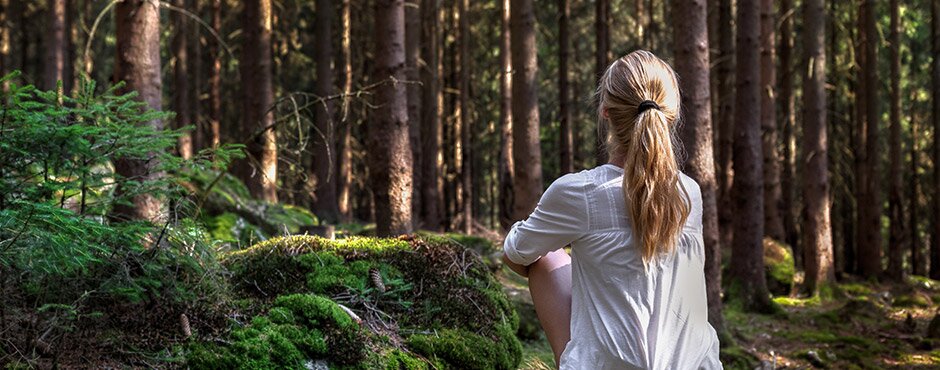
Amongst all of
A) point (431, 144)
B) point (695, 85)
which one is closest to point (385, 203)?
point (695, 85)

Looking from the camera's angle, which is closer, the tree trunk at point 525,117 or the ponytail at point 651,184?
the ponytail at point 651,184

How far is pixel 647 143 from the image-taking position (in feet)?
10.1

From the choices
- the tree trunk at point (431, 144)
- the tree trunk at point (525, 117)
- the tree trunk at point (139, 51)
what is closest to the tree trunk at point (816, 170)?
the tree trunk at point (525, 117)

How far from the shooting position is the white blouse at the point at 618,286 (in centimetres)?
313

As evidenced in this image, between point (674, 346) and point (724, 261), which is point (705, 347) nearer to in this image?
point (674, 346)

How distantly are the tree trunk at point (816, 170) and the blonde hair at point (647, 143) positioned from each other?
44.4 ft

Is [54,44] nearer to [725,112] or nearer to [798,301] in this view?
[725,112]

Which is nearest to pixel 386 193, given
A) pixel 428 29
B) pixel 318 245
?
pixel 318 245

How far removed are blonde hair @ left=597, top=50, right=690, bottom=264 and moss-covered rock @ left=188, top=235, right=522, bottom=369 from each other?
1.98 m

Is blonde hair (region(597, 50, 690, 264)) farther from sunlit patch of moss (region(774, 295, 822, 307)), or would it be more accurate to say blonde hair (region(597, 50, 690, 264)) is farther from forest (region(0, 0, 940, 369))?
sunlit patch of moss (region(774, 295, 822, 307))

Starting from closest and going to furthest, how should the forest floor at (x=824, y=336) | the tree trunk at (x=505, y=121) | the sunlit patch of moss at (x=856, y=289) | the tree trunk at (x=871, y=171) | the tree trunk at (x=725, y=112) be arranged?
the forest floor at (x=824, y=336) → the sunlit patch of moss at (x=856, y=289) → the tree trunk at (x=725, y=112) → the tree trunk at (x=505, y=121) → the tree trunk at (x=871, y=171)

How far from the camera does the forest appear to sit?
4383 mm

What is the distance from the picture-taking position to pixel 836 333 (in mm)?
11836

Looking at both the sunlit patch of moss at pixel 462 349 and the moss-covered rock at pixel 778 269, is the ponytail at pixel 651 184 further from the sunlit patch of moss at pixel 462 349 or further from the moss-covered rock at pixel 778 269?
the moss-covered rock at pixel 778 269
